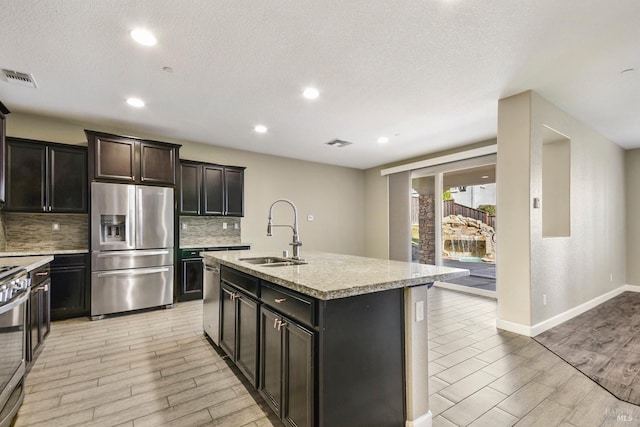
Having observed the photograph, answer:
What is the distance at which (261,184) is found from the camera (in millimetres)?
5918

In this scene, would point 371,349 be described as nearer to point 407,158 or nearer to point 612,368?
point 612,368

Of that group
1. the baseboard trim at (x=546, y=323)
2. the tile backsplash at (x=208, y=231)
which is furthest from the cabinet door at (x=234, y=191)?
the baseboard trim at (x=546, y=323)

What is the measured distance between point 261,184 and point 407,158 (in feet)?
10.3

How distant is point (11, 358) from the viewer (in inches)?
70.7

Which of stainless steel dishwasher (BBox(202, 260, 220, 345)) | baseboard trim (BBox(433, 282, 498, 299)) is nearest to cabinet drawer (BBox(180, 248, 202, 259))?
stainless steel dishwasher (BBox(202, 260, 220, 345))

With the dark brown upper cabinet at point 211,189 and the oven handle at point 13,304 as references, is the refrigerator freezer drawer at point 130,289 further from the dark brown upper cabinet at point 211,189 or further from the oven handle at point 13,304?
the oven handle at point 13,304

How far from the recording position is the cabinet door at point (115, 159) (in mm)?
3854

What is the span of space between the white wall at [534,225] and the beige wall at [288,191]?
3.93m

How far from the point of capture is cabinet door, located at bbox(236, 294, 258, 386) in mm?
2047

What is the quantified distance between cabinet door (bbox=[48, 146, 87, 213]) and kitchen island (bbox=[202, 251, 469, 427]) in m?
3.31

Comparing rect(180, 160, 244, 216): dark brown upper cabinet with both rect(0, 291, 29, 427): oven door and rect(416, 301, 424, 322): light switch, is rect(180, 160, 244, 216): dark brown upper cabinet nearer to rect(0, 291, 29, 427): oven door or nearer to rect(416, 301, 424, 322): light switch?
rect(0, 291, 29, 427): oven door

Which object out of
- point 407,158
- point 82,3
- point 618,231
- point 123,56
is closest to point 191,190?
point 123,56

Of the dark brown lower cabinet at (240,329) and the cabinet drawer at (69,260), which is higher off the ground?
the cabinet drawer at (69,260)

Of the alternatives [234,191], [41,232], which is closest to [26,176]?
[41,232]
